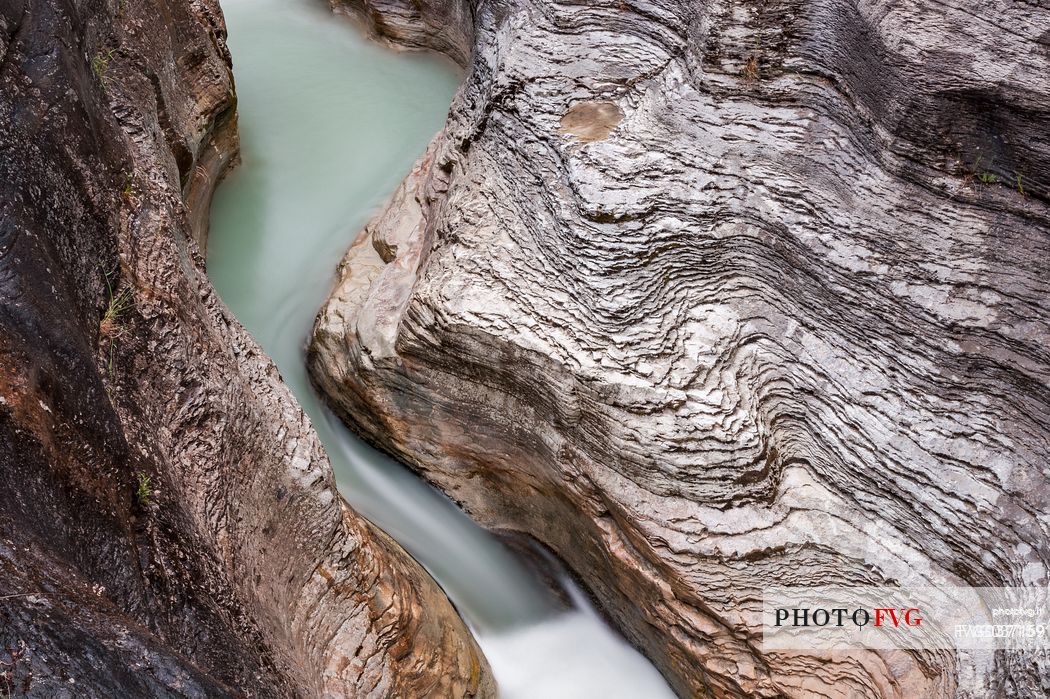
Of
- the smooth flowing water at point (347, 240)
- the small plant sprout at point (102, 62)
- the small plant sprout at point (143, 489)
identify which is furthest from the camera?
the smooth flowing water at point (347, 240)

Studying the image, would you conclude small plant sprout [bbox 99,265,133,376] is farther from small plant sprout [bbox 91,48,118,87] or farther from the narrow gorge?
small plant sprout [bbox 91,48,118,87]

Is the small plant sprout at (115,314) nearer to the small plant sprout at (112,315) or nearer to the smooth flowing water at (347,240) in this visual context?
the small plant sprout at (112,315)

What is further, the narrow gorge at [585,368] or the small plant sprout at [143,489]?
the narrow gorge at [585,368]

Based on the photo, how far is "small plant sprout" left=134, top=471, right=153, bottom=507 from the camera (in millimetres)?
2316

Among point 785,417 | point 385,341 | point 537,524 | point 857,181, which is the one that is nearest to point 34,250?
point 385,341

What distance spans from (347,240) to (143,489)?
10.2ft

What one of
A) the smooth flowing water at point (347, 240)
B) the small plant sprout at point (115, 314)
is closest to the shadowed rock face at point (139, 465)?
the small plant sprout at point (115, 314)

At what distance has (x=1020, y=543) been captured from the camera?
2.95 metres

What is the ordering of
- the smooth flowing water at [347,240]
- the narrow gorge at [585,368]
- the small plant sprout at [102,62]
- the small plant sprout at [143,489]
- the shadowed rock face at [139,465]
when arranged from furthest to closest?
the smooth flowing water at [347,240] → the small plant sprout at [102,62] → the narrow gorge at [585,368] → the small plant sprout at [143,489] → the shadowed rock face at [139,465]

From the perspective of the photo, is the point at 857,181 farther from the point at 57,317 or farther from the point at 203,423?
the point at 57,317

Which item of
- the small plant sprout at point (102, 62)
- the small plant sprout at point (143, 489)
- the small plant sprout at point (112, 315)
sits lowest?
the small plant sprout at point (143, 489)

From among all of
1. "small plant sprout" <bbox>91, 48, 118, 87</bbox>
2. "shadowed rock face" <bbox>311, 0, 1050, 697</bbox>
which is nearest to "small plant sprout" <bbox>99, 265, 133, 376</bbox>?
"small plant sprout" <bbox>91, 48, 118, 87</bbox>

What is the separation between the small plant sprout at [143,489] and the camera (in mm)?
2316

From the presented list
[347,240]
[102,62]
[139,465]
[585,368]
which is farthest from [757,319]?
[102,62]
